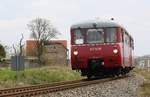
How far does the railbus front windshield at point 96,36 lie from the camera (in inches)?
1038

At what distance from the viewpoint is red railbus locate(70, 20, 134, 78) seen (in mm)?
26219

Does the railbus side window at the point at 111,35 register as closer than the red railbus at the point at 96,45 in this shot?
No

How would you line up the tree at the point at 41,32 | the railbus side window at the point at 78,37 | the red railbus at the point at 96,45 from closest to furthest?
the red railbus at the point at 96,45, the railbus side window at the point at 78,37, the tree at the point at 41,32

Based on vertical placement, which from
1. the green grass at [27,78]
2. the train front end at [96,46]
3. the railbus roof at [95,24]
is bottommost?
the green grass at [27,78]

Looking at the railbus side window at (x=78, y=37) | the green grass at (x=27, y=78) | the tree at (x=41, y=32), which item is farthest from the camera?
the tree at (x=41, y=32)

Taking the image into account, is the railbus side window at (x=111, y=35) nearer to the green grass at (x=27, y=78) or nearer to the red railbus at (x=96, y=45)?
the red railbus at (x=96, y=45)

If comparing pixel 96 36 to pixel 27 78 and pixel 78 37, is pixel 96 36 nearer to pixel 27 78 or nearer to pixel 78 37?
pixel 78 37

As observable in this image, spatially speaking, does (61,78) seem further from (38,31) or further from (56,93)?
(38,31)

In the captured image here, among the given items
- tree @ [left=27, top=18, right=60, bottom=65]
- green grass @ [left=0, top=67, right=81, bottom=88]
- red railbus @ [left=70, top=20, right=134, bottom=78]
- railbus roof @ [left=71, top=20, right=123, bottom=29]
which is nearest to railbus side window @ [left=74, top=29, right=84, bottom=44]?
red railbus @ [left=70, top=20, right=134, bottom=78]

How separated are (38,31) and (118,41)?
7209cm

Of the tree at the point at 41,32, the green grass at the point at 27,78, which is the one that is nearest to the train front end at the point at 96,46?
the green grass at the point at 27,78

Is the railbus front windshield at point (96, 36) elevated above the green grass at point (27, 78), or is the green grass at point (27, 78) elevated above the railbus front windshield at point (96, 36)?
the railbus front windshield at point (96, 36)

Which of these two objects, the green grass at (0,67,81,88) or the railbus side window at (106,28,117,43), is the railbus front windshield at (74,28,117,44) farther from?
the green grass at (0,67,81,88)

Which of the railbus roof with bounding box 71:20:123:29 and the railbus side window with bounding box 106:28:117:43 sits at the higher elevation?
the railbus roof with bounding box 71:20:123:29
